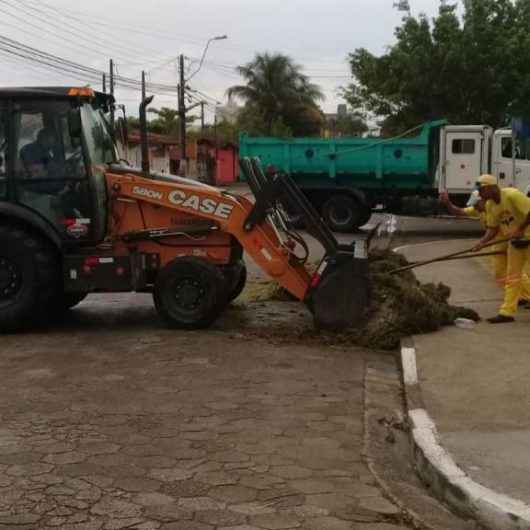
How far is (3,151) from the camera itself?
8.35m

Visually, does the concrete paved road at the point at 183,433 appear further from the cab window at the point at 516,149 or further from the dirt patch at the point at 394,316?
the cab window at the point at 516,149

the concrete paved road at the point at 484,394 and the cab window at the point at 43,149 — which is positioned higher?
the cab window at the point at 43,149

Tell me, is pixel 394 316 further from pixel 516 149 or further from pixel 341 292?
pixel 516 149

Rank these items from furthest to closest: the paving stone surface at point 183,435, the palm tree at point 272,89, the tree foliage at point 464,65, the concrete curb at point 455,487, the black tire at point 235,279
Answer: the palm tree at point 272,89 < the tree foliage at point 464,65 < the black tire at point 235,279 < the paving stone surface at point 183,435 < the concrete curb at point 455,487

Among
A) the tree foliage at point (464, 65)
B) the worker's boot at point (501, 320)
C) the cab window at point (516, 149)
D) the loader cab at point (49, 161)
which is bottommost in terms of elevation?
the worker's boot at point (501, 320)

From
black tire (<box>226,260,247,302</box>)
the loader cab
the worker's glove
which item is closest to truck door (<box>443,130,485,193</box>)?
black tire (<box>226,260,247,302</box>)

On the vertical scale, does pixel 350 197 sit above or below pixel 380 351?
above

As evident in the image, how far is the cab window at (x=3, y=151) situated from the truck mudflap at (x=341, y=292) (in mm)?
3310

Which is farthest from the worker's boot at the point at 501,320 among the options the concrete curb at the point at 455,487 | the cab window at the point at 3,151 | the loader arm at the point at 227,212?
the cab window at the point at 3,151

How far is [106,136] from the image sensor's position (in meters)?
9.17

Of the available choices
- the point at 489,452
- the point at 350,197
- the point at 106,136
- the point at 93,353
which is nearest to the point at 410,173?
the point at 350,197

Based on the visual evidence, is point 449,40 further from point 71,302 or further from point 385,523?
point 385,523

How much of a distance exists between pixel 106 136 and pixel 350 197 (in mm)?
11250

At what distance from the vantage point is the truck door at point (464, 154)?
62.4 ft
